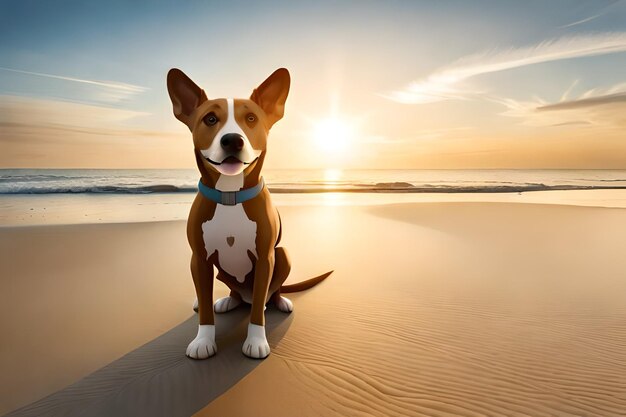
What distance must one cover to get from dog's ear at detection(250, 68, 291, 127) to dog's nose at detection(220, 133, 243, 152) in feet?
1.55

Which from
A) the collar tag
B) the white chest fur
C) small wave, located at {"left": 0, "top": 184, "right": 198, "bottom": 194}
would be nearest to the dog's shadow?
the white chest fur

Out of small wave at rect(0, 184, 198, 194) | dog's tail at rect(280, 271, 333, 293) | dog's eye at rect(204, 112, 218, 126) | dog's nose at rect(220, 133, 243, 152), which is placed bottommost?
small wave at rect(0, 184, 198, 194)

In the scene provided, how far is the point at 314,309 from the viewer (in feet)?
9.98

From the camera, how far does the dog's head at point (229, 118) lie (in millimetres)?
1892

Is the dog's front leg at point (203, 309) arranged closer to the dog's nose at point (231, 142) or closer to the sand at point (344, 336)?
the sand at point (344, 336)

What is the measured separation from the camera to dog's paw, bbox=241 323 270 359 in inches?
86.2

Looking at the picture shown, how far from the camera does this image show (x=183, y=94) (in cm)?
215

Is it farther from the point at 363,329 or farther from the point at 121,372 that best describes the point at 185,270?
the point at 363,329

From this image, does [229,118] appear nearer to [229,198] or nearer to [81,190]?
[229,198]

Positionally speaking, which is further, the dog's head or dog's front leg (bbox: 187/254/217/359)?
dog's front leg (bbox: 187/254/217/359)

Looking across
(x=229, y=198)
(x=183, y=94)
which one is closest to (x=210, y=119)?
(x=183, y=94)

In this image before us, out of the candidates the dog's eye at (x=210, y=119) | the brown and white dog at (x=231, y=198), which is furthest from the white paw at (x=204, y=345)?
the dog's eye at (x=210, y=119)

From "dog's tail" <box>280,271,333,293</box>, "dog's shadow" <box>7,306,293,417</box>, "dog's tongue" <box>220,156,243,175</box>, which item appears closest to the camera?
"dog's shadow" <box>7,306,293,417</box>

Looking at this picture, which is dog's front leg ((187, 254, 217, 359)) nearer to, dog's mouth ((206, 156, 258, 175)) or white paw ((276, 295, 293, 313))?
dog's mouth ((206, 156, 258, 175))
